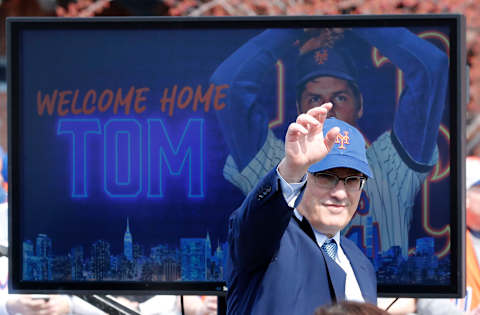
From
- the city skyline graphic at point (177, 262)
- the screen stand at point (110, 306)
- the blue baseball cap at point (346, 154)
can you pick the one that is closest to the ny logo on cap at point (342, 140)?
the blue baseball cap at point (346, 154)

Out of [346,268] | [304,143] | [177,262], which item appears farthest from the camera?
[177,262]

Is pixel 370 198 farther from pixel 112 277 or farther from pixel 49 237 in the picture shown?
pixel 49 237

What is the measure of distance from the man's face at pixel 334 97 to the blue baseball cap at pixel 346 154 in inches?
9.7

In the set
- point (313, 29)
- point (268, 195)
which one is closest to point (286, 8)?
point (313, 29)

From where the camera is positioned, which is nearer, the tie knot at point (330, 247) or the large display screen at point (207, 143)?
the tie knot at point (330, 247)

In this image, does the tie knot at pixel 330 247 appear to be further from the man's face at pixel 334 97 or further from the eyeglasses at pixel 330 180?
the man's face at pixel 334 97

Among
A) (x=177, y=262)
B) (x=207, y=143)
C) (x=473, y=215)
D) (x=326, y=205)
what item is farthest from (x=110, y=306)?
(x=473, y=215)

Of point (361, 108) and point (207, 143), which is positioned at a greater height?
point (361, 108)

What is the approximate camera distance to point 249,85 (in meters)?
3.38

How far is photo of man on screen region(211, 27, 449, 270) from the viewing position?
336cm

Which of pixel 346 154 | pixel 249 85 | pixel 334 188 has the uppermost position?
pixel 249 85

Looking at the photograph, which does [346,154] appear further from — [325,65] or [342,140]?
[325,65]

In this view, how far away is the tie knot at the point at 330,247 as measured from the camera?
9.89 ft

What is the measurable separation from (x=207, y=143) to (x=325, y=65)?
0.58 meters
